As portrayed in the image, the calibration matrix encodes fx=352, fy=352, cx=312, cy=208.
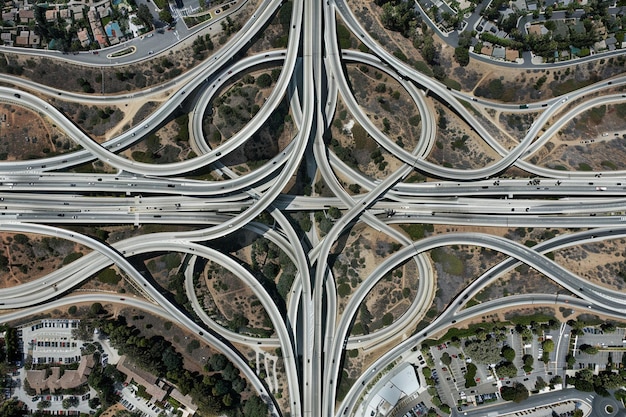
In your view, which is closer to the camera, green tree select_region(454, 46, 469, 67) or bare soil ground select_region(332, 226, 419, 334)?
green tree select_region(454, 46, 469, 67)

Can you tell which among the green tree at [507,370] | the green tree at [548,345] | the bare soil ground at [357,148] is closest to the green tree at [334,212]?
the bare soil ground at [357,148]

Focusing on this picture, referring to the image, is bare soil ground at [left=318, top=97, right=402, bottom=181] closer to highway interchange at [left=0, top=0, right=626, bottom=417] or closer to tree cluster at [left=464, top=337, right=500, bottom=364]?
highway interchange at [left=0, top=0, right=626, bottom=417]

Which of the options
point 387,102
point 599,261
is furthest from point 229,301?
point 599,261

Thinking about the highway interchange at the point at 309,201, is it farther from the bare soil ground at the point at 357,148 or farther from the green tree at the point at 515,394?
the green tree at the point at 515,394

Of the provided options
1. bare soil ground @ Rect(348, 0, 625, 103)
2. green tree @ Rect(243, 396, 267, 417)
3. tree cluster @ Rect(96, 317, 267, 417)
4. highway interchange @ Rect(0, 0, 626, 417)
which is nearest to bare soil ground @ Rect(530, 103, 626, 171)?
highway interchange @ Rect(0, 0, 626, 417)

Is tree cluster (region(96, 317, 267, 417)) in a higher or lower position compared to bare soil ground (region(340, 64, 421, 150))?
lower

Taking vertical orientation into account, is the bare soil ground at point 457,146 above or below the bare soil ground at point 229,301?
above

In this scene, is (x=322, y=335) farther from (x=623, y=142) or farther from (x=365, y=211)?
(x=623, y=142)

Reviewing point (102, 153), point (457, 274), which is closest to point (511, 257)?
point (457, 274)
